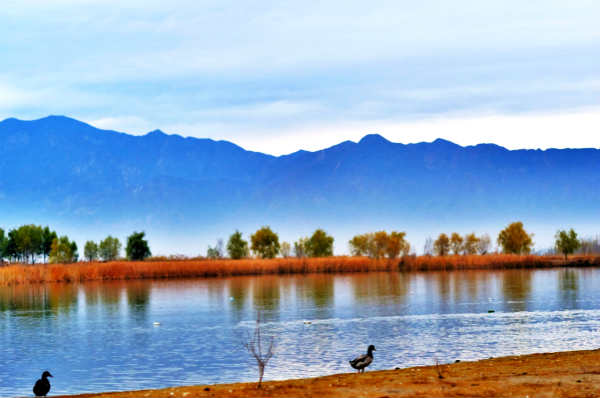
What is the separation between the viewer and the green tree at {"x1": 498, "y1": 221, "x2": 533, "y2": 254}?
12288 centimetres

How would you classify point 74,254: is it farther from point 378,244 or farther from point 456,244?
point 456,244

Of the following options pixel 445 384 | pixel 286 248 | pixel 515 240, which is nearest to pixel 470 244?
pixel 515 240

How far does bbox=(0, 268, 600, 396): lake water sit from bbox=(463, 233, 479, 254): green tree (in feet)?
212

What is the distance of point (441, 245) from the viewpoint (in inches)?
4830

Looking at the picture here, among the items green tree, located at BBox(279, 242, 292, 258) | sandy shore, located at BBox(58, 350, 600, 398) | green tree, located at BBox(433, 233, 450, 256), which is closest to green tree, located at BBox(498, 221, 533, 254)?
green tree, located at BBox(433, 233, 450, 256)

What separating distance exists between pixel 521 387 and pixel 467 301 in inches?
1233

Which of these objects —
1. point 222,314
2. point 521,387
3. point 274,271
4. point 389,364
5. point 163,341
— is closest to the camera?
point 521,387

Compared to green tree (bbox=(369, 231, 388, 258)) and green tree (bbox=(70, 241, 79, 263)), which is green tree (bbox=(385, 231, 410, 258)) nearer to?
green tree (bbox=(369, 231, 388, 258))

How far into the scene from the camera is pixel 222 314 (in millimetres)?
42594

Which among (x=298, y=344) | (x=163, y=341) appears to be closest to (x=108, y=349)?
(x=163, y=341)

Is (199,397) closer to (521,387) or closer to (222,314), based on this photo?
(521,387)

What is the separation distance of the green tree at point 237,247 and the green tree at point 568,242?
1730 inches

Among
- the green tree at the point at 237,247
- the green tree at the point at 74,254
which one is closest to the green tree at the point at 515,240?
the green tree at the point at 237,247

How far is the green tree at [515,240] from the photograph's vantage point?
122875 millimetres
